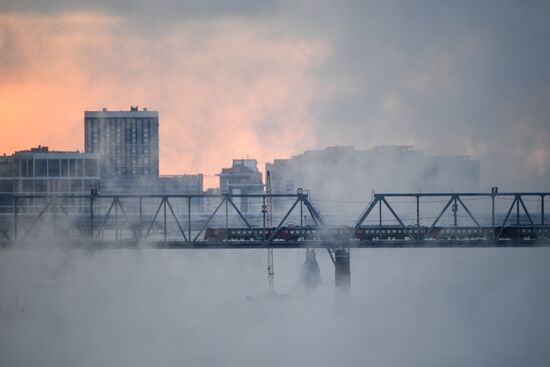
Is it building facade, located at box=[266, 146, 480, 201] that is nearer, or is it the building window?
building facade, located at box=[266, 146, 480, 201]

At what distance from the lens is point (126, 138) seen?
19175 cm

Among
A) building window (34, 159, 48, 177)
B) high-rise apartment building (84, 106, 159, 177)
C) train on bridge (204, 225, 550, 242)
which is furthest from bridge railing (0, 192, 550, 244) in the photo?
high-rise apartment building (84, 106, 159, 177)

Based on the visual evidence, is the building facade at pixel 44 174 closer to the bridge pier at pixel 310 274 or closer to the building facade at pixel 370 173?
the building facade at pixel 370 173

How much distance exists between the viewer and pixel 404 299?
92500 mm

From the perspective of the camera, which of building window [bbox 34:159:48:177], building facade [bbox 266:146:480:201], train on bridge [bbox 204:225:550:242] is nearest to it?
train on bridge [bbox 204:225:550:242]

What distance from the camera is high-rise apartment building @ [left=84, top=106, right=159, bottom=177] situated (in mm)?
189875

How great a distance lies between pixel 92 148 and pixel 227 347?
123440 millimetres

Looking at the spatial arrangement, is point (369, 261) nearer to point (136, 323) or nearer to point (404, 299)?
point (404, 299)

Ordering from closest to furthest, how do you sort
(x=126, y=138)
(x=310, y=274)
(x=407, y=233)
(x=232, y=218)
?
(x=407, y=233) → (x=310, y=274) → (x=232, y=218) → (x=126, y=138)

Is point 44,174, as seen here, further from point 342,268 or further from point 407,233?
point 407,233

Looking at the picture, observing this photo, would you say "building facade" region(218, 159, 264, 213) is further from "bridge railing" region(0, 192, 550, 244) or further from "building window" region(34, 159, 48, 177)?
"building window" region(34, 159, 48, 177)

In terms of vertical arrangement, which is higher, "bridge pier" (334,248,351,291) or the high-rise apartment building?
the high-rise apartment building

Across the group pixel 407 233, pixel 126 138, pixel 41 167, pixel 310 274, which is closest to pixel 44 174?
pixel 41 167

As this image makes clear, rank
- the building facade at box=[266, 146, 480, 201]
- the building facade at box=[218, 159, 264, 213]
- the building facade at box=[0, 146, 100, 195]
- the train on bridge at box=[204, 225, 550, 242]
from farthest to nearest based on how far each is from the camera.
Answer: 1. the building facade at box=[218, 159, 264, 213]
2. the building facade at box=[0, 146, 100, 195]
3. the building facade at box=[266, 146, 480, 201]
4. the train on bridge at box=[204, 225, 550, 242]
